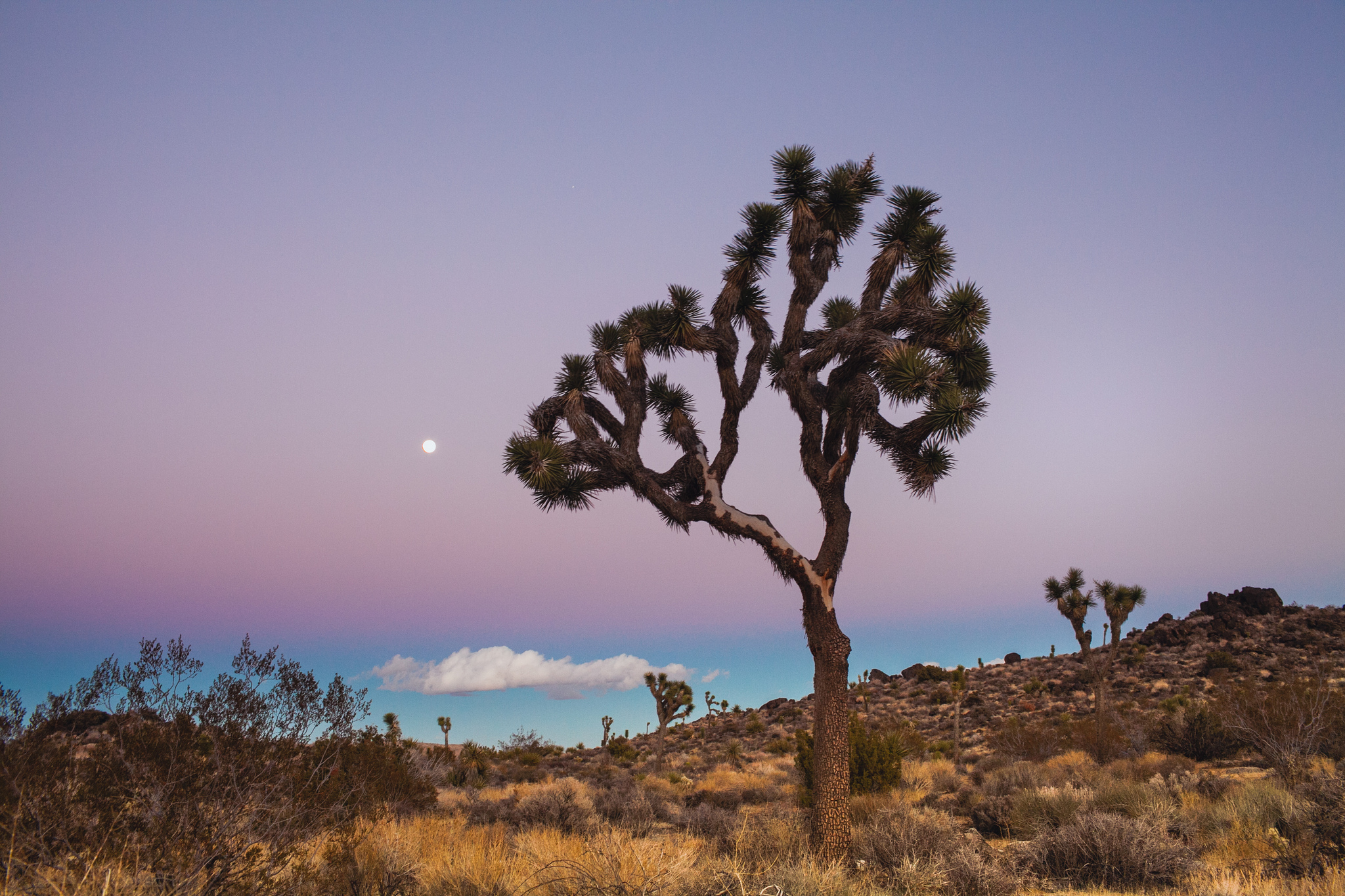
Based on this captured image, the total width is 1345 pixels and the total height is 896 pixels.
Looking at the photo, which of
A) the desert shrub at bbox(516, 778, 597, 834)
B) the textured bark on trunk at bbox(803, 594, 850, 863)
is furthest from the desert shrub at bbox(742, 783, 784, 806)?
the textured bark on trunk at bbox(803, 594, 850, 863)

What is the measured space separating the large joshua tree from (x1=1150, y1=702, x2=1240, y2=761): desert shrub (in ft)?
42.7

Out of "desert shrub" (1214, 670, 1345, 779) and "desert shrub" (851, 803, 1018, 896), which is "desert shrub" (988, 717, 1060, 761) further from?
"desert shrub" (851, 803, 1018, 896)

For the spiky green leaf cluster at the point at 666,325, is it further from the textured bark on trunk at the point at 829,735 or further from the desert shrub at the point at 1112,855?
the desert shrub at the point at 1112,855

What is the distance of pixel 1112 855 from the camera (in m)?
7.96

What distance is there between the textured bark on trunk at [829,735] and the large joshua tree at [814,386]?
0.07 ft

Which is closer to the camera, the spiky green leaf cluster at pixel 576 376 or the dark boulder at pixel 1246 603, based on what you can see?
the spiky green leaf cluster at pixel 576 376

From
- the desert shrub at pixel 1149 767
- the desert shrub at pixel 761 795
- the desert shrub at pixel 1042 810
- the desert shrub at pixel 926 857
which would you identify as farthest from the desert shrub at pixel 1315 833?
the desert shrub at pixel 761 795

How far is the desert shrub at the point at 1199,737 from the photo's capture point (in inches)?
661

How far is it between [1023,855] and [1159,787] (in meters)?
5.46

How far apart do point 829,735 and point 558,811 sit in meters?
6.69

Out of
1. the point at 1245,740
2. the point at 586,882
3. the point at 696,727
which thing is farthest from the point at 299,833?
the point at 696,727

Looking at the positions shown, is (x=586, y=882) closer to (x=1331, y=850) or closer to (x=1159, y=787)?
(x=1331, y=850)

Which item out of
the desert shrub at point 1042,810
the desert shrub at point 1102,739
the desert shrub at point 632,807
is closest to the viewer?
the desert shrub at point 1042,810

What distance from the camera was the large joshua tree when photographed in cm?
988
